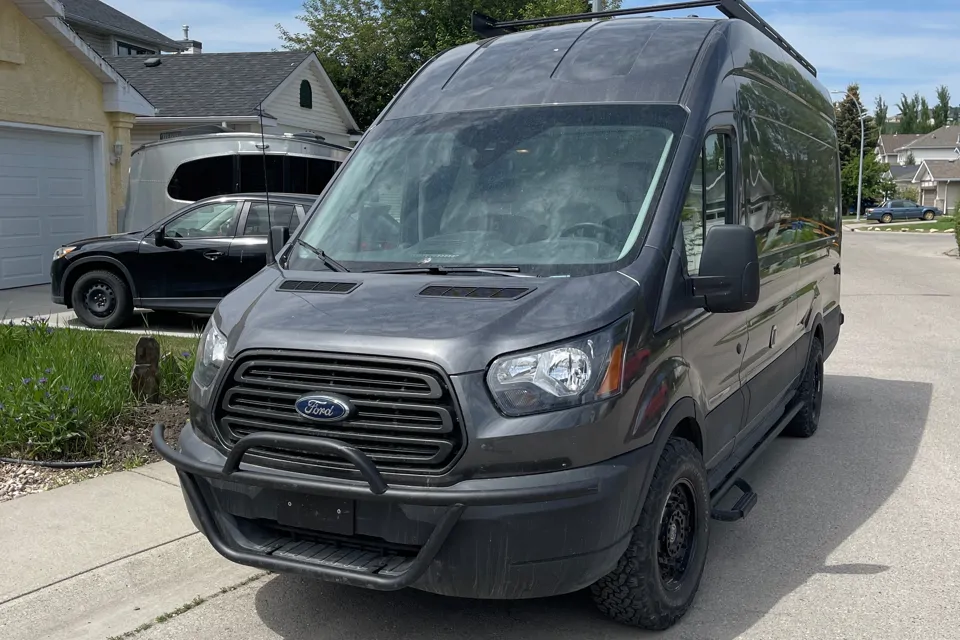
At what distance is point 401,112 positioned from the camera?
498 centimetres

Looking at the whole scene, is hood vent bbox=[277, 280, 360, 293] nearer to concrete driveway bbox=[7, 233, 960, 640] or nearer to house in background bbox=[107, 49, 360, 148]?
concrete driveway bbox=[7, 233, 960, 640]

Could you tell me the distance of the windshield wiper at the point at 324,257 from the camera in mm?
4254

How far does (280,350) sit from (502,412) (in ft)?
2.89

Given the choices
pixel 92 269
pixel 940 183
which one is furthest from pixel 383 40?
pixel 940 183

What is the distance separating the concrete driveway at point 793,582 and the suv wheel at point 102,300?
6.45m

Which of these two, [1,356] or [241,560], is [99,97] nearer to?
[1,356]

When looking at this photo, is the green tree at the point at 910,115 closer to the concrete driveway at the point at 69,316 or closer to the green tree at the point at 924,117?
the green tree at the point at 924,117

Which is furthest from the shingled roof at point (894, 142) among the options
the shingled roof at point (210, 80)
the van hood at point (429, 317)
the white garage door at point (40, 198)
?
the van hood at point (429, 317)

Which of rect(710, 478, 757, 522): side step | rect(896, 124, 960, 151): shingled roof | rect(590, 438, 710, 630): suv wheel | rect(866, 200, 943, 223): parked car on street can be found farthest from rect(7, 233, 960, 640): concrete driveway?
rect(896, 124, 960, 151): shingled roof

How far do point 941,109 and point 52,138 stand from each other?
495 ft

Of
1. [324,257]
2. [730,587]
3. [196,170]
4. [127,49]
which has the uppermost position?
[127,49]

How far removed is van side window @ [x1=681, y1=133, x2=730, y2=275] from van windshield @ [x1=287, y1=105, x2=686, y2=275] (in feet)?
0.66

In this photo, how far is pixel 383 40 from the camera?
3472cm

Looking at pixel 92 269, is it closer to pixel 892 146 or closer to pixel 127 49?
pixel 127 49
